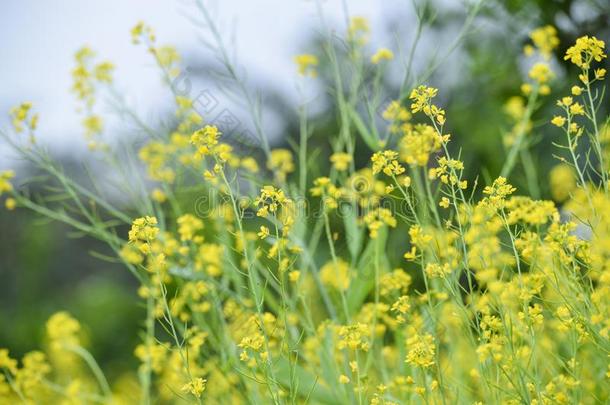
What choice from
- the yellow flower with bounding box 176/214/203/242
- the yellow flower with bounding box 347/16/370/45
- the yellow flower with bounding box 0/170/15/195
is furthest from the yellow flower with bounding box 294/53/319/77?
the yellow flower with bounding box 0/170/15/195

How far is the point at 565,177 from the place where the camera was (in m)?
4.27

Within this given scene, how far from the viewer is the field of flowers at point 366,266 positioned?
1889 mm

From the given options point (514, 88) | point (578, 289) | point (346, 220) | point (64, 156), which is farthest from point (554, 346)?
point (64, 156)

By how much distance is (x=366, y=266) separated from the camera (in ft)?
9.52

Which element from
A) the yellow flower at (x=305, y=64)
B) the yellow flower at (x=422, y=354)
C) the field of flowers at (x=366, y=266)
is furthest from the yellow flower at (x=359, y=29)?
the yellow flower at (x=422, y=354)

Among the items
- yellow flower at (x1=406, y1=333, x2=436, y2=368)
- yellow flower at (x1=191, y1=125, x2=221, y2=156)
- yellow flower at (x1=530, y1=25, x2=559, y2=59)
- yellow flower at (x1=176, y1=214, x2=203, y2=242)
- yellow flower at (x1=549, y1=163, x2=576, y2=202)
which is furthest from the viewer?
yellow flower at (x1=549, y1=163, x2=576, y2=202)

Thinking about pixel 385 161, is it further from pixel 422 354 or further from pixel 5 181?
pixel 5 181

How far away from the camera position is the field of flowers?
1.89 meters

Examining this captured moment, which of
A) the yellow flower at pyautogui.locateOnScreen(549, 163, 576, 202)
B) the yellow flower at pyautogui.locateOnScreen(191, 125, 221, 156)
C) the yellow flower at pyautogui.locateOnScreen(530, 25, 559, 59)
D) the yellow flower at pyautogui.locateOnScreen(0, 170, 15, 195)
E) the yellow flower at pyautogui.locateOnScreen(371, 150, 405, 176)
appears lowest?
the yellow flower at pyautogui.locateOnScreen(549, 163, 576, 202)

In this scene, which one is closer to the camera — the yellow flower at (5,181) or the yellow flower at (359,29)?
the yellow flower at (5,181)

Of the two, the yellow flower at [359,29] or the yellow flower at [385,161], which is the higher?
the yellow flower at [359,29]

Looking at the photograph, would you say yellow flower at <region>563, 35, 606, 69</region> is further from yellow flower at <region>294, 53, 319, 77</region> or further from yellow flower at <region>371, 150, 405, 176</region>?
yellow flower at <region>294, 53, 319, 77</region>

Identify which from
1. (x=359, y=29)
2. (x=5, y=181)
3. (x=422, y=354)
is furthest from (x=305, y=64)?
(x=422, y=354)

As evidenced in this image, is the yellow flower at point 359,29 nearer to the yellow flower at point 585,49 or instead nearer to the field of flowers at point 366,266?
the field of flowers at point 366,266
